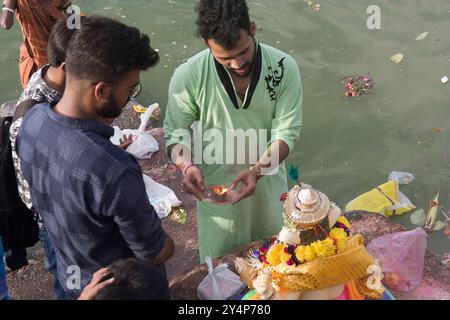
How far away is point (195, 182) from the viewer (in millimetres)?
2645

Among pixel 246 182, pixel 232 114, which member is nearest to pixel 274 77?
pixel 232 114

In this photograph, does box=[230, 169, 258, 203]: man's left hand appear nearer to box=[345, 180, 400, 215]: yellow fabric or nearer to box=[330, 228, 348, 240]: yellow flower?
box=[330, 228, 348, 240]: yellow flower

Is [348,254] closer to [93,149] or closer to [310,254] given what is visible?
[310,254]

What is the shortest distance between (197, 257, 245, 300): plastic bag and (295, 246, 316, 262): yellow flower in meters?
0.72

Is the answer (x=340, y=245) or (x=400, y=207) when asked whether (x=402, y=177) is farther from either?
(x=340, y=245)

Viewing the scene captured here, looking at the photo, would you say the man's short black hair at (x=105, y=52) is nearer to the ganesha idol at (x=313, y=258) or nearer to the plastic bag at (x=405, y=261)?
the ganesha idol at (x=313, y=258)

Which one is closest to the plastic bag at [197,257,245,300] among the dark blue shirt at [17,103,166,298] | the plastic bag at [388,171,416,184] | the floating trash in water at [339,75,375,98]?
the dark blue shirt at [17,103,166,298]

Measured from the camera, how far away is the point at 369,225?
11.6 feet

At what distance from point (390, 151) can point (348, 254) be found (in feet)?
9.39

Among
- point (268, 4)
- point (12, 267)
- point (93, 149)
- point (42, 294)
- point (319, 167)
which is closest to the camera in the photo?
point (93, 149)

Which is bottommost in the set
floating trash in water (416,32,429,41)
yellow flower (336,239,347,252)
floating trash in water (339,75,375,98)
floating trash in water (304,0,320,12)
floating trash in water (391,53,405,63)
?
floating trash in water (339,75,375,98)

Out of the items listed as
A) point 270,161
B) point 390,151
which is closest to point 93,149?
point 270,161

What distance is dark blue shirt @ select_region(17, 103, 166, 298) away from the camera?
1789 millimetres

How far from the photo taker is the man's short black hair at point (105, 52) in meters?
1.84
